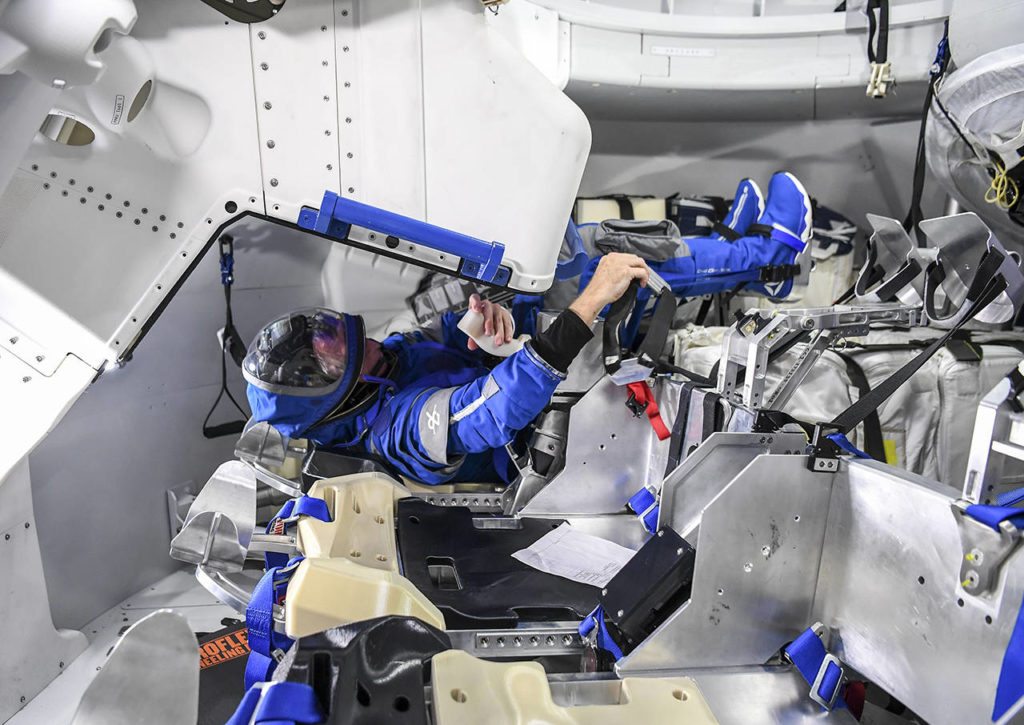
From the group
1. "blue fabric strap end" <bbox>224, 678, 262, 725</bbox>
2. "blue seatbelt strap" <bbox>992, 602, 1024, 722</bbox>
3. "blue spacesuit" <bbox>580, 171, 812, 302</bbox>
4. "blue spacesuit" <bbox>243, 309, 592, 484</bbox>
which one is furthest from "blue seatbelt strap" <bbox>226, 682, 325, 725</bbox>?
"blue spacesuit" <bbox>580, 171, 812, 302</bbox>

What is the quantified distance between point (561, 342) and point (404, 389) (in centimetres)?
89

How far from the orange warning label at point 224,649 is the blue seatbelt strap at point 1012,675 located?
219 centimetres

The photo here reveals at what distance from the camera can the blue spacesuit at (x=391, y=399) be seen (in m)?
2.39

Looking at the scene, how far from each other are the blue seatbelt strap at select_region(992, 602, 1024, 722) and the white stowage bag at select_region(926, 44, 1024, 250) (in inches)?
87.0

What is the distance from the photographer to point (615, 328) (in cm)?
254

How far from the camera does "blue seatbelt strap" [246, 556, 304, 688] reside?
1584mm

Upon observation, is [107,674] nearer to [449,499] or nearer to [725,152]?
[449,499]

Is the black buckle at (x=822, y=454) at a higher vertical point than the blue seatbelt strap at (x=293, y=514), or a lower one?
higher

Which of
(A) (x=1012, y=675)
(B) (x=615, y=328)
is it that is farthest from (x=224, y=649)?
(A) (x=1012, y=675)

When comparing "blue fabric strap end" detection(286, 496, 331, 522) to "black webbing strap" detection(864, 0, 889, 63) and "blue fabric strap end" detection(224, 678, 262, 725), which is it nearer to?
"blue fabric strap end" detection(224, 678, 262, 725)

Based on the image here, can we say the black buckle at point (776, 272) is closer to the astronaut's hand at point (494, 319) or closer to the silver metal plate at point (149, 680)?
the astronaut's hand at point (494, 319)

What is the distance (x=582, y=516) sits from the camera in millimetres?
2539

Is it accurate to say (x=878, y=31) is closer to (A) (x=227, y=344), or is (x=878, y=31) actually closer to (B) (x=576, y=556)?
(B) (x=576, y=556)

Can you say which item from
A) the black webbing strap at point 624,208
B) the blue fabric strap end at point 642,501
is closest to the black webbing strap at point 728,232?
the black webbing strap at point 624,208
